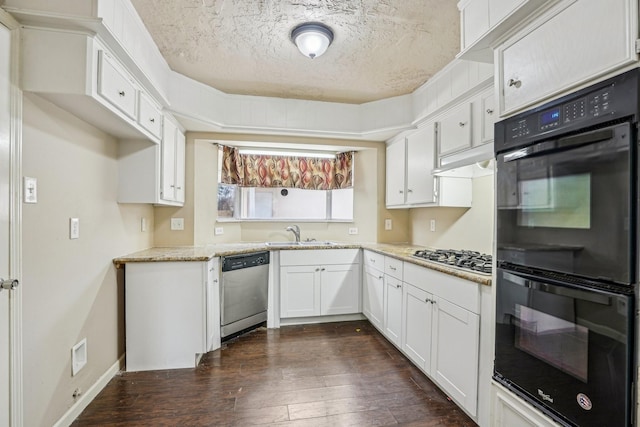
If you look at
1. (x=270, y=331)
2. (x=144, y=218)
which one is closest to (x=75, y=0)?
(x=144, y=218)

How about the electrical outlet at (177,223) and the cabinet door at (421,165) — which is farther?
the electrical outlet at (177,223)

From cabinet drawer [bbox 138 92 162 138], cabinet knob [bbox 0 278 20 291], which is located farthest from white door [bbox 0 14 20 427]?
cabinet drawer [bbox 138 92 162 138]

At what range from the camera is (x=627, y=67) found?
935 mm

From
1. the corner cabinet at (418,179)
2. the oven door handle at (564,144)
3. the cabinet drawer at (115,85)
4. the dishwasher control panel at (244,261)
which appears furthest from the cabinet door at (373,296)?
the cabinet drawer at (115,85)

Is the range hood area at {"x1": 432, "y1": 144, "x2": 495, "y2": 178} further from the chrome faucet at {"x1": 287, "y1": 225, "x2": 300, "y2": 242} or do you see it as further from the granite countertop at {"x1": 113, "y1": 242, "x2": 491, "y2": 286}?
the chrome faucet at {"x1": 287, "y1": 225, "x2": 300, "y2": 242}

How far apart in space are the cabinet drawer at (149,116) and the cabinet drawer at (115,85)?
0.10m

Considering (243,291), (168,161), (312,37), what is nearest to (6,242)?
(168,161)

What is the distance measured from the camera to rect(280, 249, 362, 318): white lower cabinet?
3.25 m

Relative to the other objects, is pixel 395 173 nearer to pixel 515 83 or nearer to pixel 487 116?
pixel 487 116

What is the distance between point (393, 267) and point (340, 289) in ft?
2.79

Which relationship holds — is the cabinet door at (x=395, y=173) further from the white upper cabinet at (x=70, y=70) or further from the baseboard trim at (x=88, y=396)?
the baseboard trim at (x=88, y=396)

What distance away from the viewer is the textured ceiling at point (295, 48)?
1.84 meters

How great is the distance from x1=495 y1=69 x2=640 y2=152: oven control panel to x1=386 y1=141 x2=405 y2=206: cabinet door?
1.93 metres

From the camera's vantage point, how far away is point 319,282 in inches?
130
